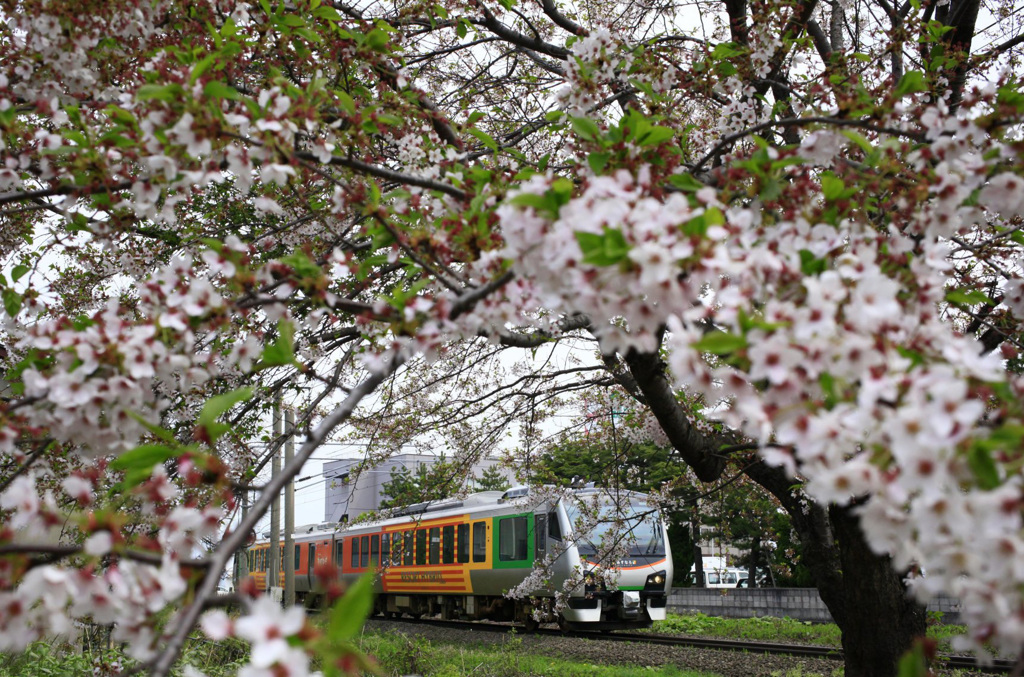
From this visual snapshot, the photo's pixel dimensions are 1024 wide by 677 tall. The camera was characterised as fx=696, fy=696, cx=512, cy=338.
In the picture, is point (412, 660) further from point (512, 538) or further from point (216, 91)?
point (216, 91)

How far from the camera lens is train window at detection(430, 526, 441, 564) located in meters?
13.0

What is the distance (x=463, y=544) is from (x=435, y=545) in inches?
43.2

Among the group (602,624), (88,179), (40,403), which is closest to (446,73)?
(88,179)

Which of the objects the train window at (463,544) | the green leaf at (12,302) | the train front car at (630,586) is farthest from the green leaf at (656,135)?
the train window at (463,544)

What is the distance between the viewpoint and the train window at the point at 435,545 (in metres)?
13.0

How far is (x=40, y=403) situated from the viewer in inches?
60.6

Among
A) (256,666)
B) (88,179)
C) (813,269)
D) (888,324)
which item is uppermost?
(88,179)

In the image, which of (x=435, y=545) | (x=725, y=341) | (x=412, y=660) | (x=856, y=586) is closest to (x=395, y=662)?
(x=412, y=660)

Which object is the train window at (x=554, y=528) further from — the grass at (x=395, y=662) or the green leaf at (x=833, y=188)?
the green leaf at (x=833, y=188)

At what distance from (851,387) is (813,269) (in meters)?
0.30

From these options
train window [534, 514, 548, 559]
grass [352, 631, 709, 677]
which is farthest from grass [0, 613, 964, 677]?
train window [534, 514, 548, 559]

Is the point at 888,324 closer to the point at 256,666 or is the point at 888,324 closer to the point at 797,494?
the point at 256,666

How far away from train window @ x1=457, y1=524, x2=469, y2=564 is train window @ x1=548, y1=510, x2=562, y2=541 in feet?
6.07

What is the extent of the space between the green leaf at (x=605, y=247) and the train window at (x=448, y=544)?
11.8 m
